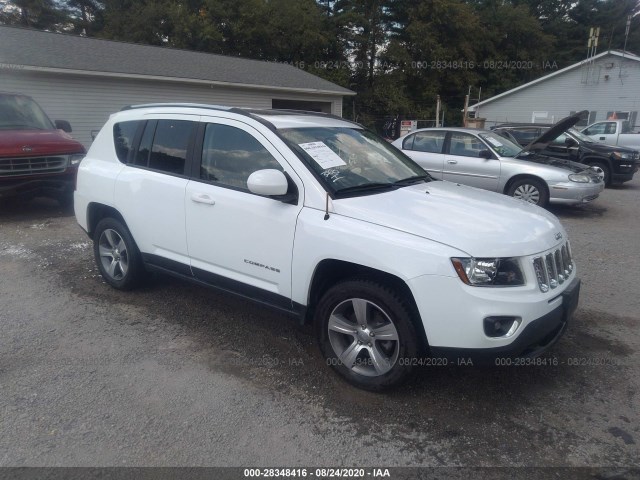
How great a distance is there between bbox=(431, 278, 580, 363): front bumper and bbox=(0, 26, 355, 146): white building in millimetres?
13360

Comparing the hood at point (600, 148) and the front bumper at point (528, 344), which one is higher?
the hood at point (600, 148)

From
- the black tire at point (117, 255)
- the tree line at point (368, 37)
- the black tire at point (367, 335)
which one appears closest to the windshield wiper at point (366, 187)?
the black tire at point (367, 335)

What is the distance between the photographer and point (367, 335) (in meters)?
3.30

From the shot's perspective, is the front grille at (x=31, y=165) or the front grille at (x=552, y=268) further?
the front grille at (x=31, y=165)

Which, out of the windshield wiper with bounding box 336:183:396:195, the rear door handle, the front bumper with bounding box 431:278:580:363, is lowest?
the front bumper with bounding box 431:278:580:363

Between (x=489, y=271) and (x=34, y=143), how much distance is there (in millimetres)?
8092

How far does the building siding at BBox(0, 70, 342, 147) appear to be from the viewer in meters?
13.1

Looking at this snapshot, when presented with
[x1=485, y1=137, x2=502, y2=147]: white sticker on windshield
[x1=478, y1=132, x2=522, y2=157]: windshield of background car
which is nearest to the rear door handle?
[x1=478, y1=132, x2=522, y2=157]: windshield of background car

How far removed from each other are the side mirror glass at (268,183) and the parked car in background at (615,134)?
18.1 meters

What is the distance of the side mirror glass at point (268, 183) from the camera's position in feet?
11.0

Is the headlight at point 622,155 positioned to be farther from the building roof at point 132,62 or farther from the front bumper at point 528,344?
the front bumper at point 528,344

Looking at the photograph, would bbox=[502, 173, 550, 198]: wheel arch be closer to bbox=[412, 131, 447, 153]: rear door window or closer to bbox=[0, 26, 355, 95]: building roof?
bbox=[412, 131, 447, 153]: rear door window

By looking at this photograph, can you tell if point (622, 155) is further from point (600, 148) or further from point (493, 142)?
point (493, 142)

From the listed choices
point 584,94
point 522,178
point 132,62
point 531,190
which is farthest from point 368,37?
point 531,190
